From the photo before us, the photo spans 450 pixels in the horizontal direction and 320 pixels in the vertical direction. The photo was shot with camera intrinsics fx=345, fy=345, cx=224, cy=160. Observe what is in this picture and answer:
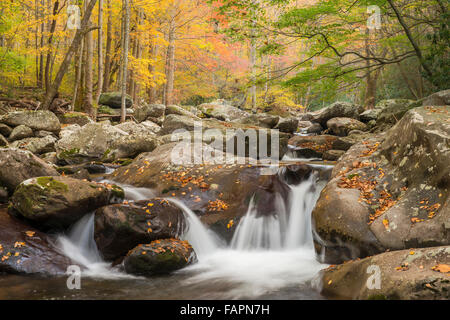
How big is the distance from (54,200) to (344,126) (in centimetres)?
1153

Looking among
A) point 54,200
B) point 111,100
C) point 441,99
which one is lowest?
point 54,200

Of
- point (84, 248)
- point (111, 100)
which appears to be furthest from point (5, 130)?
point (84, 248)

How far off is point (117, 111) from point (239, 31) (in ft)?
33.9

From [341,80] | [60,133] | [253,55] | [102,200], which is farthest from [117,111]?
[102,200]

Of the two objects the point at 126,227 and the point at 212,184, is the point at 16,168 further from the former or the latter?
the point at 212,184

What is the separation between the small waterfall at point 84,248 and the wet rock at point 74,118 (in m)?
9.46

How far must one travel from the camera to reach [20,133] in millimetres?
10883

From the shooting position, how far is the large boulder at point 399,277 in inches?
107

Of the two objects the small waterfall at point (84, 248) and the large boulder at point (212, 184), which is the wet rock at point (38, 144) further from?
the small waterfall at point (84, 248)

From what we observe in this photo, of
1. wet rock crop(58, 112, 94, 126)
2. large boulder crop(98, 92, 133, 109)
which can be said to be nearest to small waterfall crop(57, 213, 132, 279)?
wet rock crop(58, 112, 94, 126)

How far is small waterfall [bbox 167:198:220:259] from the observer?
5.53 metres

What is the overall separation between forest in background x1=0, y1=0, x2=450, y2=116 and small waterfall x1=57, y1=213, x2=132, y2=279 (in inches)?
220

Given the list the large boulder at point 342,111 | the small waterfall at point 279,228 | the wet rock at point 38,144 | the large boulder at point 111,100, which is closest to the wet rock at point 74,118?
the wet rock at point 38,144
